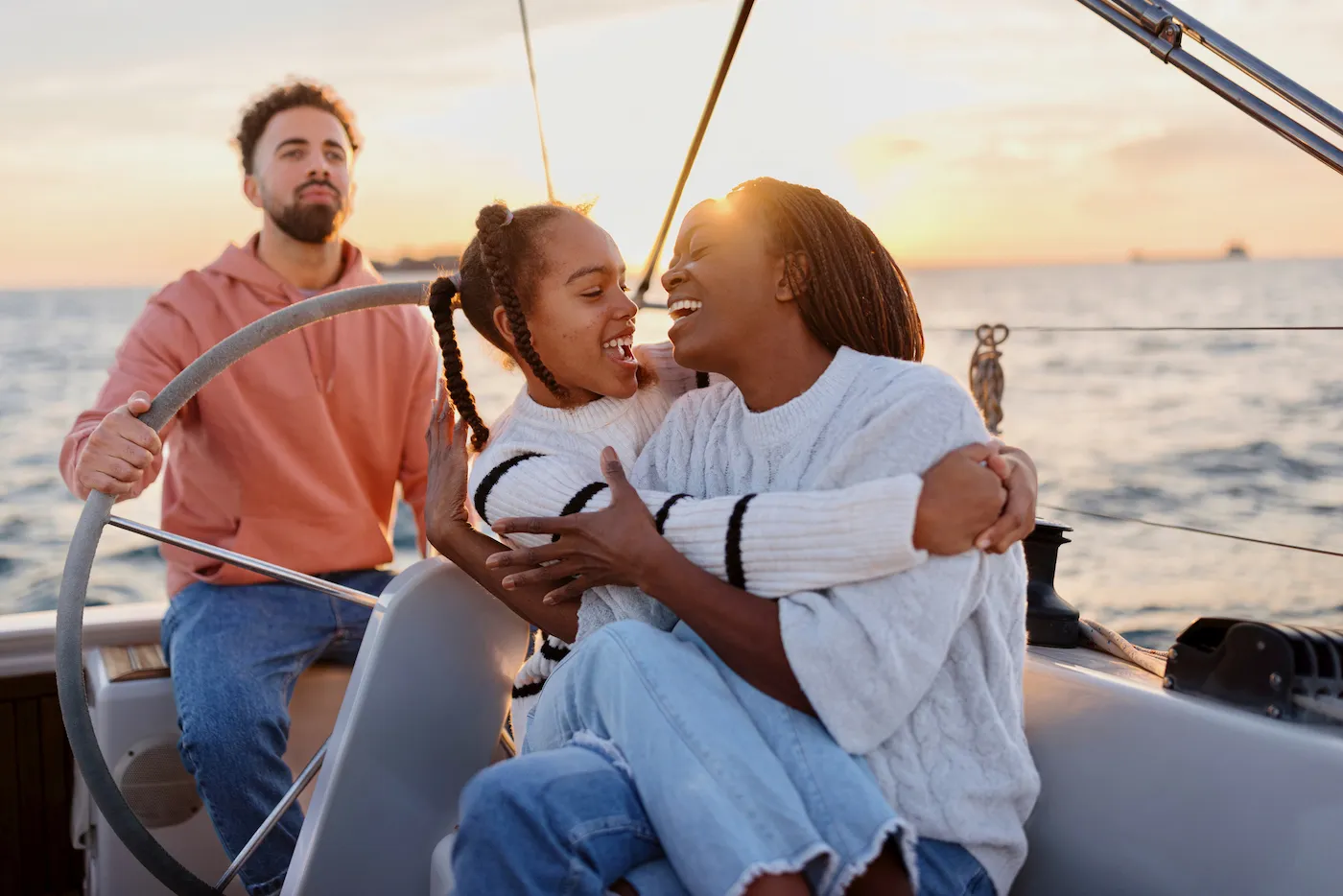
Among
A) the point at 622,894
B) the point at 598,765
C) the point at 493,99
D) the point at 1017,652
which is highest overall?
the point at 493,99

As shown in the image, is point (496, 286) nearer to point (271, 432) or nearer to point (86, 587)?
point (86, 587)

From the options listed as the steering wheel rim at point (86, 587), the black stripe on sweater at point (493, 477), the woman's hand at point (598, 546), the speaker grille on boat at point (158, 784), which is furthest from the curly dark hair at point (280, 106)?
the woman's hand at point (598, 546)

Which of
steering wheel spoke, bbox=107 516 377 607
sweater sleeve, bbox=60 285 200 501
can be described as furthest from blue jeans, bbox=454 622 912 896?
sweater sleeve, bbox=60 285 200 501

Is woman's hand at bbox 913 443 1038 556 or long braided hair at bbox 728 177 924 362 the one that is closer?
woman's hand at bbox 913 443 1038 556

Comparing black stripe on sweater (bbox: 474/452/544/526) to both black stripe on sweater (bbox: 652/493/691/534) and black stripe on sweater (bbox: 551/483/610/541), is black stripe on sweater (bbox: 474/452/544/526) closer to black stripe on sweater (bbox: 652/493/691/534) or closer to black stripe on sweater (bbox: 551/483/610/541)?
black stripe on sweater (bbox: 551/483/610/541)

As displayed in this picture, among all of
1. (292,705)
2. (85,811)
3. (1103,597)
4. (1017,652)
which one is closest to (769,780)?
(1017,652)

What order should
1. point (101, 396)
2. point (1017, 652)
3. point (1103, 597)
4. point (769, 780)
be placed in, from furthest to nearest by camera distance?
point (1103, 597)
point (101, 396)
point (1017, 652)
point (769, 780)

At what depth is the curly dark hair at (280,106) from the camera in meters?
2.47

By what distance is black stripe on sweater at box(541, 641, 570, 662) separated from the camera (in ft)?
5.18

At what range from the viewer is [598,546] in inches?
54.0

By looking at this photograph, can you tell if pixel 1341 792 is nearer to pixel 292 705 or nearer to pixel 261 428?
pixel 292 705

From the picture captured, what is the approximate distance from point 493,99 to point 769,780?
27.2ft

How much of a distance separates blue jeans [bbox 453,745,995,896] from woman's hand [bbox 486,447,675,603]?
0.66 ft

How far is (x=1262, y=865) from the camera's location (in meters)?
1.27
